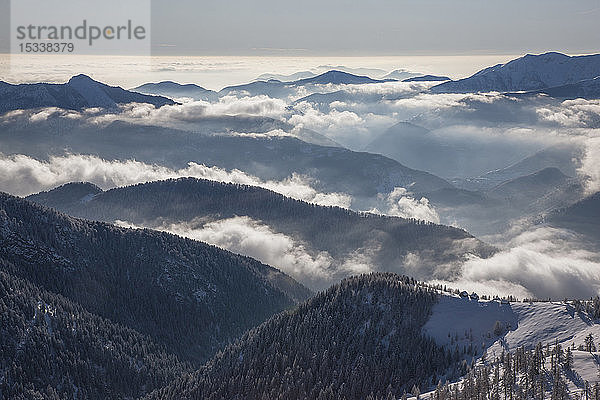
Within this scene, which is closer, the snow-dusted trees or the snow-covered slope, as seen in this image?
the snow-dusted trees

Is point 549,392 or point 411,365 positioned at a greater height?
point 549,392

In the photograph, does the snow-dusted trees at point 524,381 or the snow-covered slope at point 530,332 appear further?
the snow-covered slope at point 530,332

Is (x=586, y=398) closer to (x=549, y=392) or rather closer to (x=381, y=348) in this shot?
(x=549, y=392)

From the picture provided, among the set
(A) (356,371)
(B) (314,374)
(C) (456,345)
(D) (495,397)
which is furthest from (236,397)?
(D) (495,397)

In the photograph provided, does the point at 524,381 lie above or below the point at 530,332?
above

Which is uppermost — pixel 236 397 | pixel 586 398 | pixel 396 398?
pixel 586 398

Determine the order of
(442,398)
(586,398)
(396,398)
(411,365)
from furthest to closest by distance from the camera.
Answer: (411,365) → (396,398) → (442,398) → (586,398)

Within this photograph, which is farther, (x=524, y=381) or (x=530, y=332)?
(x=530, y=332)

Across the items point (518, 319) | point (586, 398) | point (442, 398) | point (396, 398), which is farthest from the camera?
point (518, 319)

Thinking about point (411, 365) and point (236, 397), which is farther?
point (236, 397)

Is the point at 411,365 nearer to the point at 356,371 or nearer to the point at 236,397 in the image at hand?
the point at 356,371
